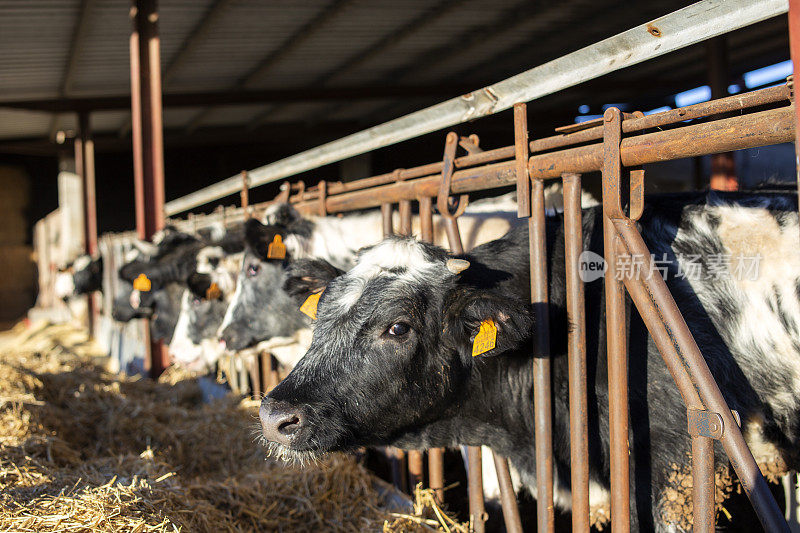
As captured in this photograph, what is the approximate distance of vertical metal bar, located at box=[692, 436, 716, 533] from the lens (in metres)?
1.83

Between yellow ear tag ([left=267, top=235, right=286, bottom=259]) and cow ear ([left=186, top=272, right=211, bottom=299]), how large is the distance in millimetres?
1436

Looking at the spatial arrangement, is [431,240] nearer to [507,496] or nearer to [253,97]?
[507,496]

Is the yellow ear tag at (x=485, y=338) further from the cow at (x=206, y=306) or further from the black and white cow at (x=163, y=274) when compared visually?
the black and white cow at (x=163, y=274)

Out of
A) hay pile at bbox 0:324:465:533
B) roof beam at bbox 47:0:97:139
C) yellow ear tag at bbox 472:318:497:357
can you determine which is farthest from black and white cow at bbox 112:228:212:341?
yellow ear tag at bbox 472:318:497:357

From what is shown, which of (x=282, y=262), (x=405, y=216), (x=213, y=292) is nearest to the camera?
(x=405, y=216)

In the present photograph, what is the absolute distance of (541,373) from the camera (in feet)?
7.77

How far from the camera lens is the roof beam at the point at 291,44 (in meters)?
8.26

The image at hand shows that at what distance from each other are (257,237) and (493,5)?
18.4 ft

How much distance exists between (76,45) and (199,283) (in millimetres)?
5571

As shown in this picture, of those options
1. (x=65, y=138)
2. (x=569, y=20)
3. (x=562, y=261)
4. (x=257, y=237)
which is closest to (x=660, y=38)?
(x=562, y=261)

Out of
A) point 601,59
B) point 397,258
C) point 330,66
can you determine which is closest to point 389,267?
point 397,258

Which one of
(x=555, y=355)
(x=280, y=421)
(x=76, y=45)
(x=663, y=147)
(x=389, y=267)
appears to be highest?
(x=76, y=45)

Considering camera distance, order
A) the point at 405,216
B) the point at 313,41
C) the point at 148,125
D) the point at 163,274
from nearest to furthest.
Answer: the point at 405,216, the point at 163,274, the point at 148,125, the point at 313,41

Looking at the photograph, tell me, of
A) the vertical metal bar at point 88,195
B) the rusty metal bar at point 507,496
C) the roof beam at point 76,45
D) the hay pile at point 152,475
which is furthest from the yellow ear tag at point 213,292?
the vertical metal bar at point 88,195
